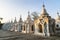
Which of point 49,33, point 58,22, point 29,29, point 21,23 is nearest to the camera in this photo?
point 49,33

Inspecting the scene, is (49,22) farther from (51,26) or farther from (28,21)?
(28,21)

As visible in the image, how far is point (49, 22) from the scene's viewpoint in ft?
65.0

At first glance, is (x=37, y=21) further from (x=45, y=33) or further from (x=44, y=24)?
(x=45, y=33)

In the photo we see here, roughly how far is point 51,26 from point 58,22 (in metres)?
15.9

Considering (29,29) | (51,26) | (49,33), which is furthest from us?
(29,29)

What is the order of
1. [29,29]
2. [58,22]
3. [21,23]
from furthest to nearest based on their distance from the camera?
1. [58,22]
2. [21,23]
3. [29,29]

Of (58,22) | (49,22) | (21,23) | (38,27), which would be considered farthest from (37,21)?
(58,22)

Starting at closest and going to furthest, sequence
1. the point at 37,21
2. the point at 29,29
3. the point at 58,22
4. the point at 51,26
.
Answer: the point at 51,26, the point at 37,21, the point at 29,29, the point at 58,22

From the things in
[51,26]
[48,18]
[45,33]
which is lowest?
[45,33]

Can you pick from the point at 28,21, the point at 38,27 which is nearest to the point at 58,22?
the point at 28,21

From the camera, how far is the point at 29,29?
28.0 meters

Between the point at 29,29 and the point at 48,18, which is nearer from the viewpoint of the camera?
the point at 48,18

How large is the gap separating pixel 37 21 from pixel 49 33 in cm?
425

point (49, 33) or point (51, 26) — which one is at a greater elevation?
point (51, 26)
